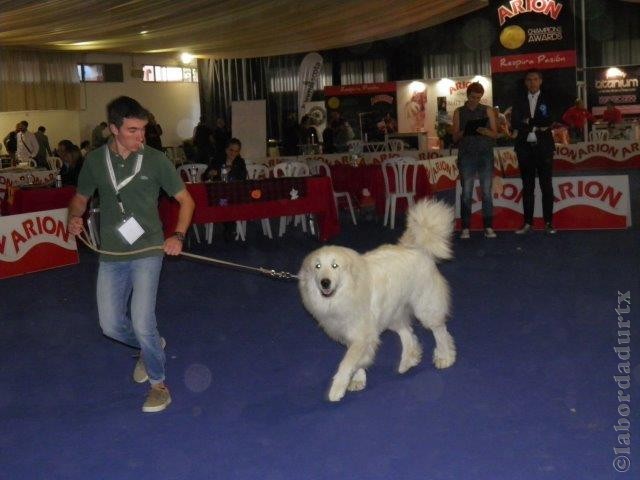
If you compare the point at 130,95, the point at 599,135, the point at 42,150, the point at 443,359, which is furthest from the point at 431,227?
the point at 130,95

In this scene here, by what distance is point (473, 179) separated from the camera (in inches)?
403

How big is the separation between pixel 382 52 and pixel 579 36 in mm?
6808

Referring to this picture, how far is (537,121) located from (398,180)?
2.83 metres

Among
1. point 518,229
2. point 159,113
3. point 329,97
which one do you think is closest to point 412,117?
point 329,97

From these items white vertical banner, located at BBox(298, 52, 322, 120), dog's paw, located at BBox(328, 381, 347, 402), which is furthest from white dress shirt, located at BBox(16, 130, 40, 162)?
dog's paw, located at BBox(328, 381, 347, 402)

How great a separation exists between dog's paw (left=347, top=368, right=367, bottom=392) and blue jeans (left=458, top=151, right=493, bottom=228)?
573 cm

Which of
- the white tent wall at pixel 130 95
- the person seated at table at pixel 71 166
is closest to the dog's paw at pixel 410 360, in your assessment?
the person seated at table at pixel 71 166

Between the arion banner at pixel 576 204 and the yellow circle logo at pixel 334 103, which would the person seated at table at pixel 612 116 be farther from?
the arion banner at pixel 576 204

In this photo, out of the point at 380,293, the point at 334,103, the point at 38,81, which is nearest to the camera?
the point at 380,293

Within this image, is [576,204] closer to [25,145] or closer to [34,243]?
[34,243]

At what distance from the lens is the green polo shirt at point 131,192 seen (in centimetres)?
443

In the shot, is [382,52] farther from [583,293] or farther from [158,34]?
[583,293]

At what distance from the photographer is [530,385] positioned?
466cm

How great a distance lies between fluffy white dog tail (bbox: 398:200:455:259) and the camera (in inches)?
201
